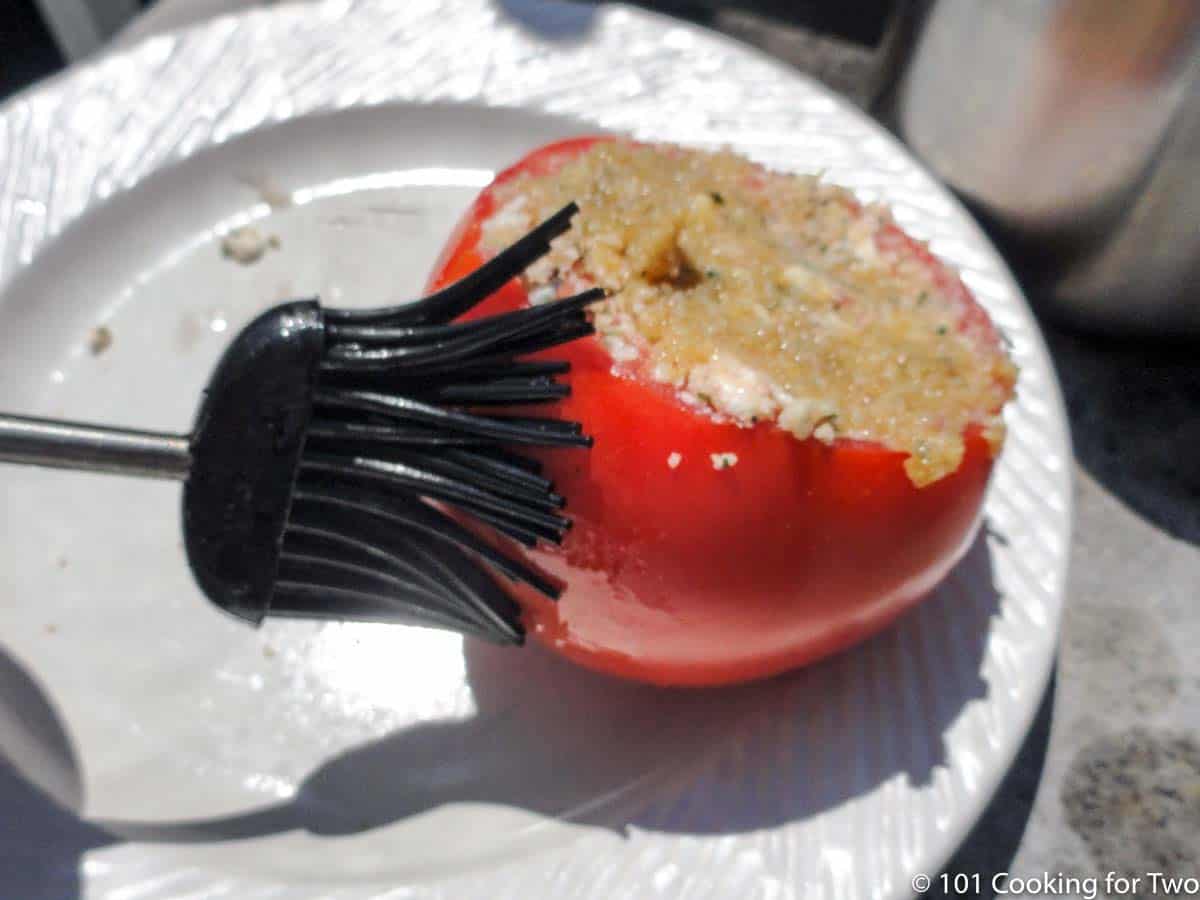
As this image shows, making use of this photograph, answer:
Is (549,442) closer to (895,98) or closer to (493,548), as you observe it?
(493,548)

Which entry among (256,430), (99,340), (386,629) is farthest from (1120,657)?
(99,340)

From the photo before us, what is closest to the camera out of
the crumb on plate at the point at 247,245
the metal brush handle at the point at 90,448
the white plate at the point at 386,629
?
the metal brush handle at the point at 90,448

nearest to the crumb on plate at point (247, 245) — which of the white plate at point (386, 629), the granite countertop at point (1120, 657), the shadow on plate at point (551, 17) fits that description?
the white plate at point (386, 629)

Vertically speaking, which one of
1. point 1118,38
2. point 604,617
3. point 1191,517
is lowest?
point 1191,517

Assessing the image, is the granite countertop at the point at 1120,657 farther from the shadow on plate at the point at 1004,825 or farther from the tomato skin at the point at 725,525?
the tomato skin at the point at 725,525

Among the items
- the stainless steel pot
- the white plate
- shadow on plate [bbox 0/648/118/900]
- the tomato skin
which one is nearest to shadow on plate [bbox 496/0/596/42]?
the white plate

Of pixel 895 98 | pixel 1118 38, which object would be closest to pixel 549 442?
pixel 1118 38

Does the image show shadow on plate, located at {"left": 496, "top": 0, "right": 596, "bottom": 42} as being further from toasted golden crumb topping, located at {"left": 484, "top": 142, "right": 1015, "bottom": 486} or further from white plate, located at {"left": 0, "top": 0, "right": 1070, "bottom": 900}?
toasted golden crumb topping, located at {"left": 484, "top": 142, "right": 1015, "bottom": 486}

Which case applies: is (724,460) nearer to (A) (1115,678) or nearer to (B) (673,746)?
(B) (673,746)
